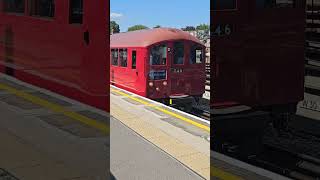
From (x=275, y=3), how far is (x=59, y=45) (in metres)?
1.37

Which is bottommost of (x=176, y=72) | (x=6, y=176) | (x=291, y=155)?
(x=6, y=176)

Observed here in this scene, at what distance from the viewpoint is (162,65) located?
2.22 meters

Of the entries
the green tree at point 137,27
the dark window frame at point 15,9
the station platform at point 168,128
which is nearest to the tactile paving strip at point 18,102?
the dark window frame at point 15,9

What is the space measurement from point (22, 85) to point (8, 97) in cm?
14

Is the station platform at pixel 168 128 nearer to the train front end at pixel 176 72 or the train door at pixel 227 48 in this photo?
the train front end at pixel 176 72

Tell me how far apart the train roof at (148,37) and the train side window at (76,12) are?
212 millimetres

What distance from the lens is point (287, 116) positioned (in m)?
1.57

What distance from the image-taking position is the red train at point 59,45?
2.27 metres

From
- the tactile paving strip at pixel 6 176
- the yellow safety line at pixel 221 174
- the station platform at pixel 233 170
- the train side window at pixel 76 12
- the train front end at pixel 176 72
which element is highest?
the train side window at pixel 76 12

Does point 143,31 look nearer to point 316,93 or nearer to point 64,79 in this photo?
point 64,79

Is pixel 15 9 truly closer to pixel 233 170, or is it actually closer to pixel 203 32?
pixel 203 32

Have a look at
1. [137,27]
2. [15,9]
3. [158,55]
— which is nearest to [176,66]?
[158,55]

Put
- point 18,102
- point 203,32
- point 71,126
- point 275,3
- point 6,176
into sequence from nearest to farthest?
point 275,3, point 203,32, point 71,126, point 18,102, point 6,176

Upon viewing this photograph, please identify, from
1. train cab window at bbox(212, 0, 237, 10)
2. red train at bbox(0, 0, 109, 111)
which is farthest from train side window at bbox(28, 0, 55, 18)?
train cab window at bbox(212, 0, 237, 10)
